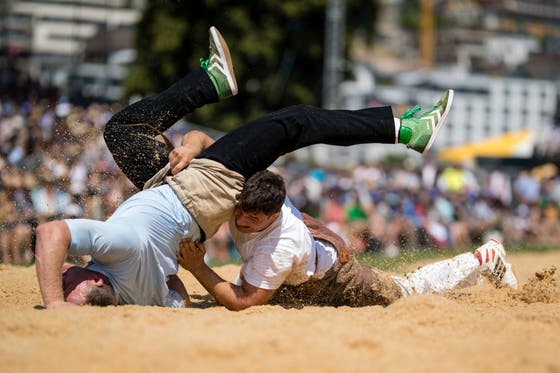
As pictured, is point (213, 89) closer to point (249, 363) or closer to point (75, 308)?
point (75, 308)

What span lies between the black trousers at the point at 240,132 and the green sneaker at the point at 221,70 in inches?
2.2

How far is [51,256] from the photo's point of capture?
4.55m

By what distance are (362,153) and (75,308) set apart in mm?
22536

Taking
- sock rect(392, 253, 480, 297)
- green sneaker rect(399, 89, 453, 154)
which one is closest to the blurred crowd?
sock rect(392, 253, 480, 297)

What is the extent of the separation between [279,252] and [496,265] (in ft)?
6.68

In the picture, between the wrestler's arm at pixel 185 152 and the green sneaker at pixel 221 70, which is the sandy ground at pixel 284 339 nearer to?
the wrestler's arm at pixel 185 152

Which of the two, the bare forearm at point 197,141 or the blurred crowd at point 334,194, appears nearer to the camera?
the bare forearm at point 197,141

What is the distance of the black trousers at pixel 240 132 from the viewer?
17.6ft

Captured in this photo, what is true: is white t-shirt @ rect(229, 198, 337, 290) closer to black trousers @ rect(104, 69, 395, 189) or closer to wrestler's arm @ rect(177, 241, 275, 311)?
wrestler's arm @ rect(177, 241, 275, 311)

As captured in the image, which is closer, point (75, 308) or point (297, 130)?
point (75, 308)

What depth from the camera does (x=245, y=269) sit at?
530 cm

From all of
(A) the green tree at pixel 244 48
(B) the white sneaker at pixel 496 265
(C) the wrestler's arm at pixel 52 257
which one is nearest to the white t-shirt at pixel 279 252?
(C) the wrestler's arm at pixel 52 257

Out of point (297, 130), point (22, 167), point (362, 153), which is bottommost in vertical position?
point (362, 153)

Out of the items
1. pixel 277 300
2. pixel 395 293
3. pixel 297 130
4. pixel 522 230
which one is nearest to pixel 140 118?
pixel 297 130
